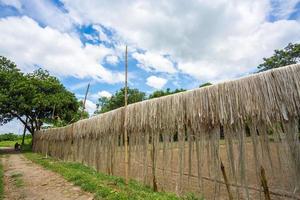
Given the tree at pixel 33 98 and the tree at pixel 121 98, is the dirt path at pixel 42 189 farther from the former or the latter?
the tree at pixel 121 98

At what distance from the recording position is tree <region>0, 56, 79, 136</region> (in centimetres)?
2345

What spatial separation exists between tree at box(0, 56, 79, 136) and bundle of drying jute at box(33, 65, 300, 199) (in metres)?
17.4

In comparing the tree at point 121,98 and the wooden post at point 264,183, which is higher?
the tree at point 121,98

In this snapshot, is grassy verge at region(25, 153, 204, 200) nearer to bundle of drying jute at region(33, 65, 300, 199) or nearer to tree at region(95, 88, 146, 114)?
bundle of drying jute at region(33, 65, 300, 199)

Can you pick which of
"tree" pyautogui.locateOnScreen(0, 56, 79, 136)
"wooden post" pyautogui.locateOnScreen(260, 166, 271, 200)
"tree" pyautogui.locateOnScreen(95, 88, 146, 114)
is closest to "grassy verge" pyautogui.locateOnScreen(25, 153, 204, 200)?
"wooden post" pyautogui.locateOnScreen(260, 166, 271, 200)

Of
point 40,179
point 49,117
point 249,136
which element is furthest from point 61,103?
point 249,136

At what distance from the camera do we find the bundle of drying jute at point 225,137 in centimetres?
384

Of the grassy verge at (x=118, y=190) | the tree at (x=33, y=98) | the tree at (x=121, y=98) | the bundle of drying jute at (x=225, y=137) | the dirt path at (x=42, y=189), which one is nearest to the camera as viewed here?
the bundle of drying jute at (x=225, y=137)

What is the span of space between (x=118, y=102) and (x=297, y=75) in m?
34.8

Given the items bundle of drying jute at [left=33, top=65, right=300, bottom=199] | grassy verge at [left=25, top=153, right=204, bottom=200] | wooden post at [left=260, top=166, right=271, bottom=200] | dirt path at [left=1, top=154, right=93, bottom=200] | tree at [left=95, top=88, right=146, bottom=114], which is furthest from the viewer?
tree at [left=95, top=88, right=146, bottom=114]

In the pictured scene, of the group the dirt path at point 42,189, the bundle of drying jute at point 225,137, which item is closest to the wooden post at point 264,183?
the bundle of drying jute at point 225,137

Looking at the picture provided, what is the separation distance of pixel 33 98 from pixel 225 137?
2273 centimetres

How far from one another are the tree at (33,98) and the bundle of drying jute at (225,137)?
57.2 feet

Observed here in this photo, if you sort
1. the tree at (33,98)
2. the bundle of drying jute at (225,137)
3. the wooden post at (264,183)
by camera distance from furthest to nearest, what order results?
the tree at (33,98) < the wooden post at (264,183) < the bundle of drying jute at (225,137)
